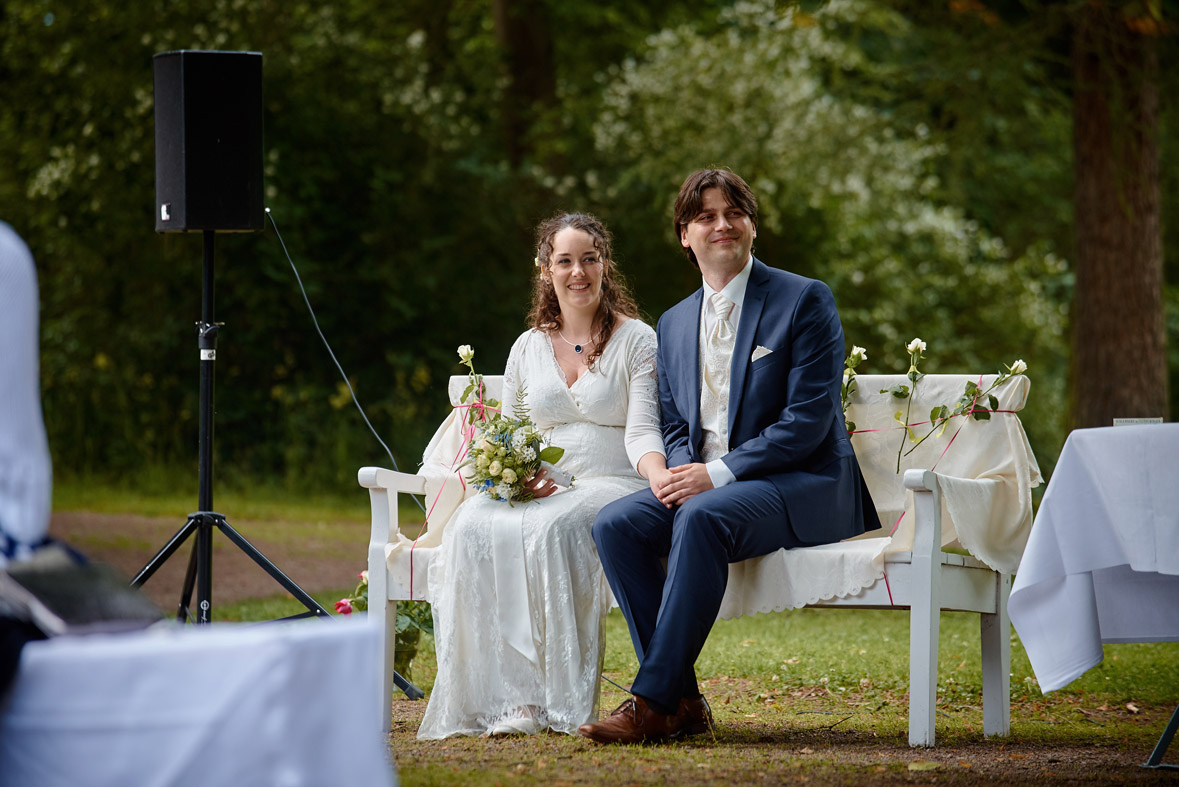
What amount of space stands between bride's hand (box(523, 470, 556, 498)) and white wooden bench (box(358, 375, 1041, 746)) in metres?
0.35

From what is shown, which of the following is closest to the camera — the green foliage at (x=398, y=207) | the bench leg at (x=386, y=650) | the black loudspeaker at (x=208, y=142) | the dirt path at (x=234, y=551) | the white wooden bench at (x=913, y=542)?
the white wooden bench at (x=913, y=542)

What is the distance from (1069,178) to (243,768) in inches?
579

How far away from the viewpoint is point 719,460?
3.52 m

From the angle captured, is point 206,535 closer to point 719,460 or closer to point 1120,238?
point 719,460

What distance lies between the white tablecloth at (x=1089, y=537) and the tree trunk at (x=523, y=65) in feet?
34.0

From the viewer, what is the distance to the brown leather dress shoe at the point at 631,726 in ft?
10.4

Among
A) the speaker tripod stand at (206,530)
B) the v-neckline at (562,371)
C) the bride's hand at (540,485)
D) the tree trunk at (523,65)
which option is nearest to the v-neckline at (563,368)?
the v-neckline at (562,371)

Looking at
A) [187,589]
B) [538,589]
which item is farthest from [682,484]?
[187,589]

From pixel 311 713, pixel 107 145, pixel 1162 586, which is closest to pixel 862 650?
pixel 1162 586

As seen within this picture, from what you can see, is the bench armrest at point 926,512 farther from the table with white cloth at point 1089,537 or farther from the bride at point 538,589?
the bride at point 538,589

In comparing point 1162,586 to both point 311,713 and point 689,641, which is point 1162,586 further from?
point 311,713

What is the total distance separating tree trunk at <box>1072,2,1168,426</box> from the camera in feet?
25.7

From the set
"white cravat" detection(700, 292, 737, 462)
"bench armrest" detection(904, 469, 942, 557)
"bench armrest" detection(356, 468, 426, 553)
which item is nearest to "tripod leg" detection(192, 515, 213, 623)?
"bench armrest" detection(356, 468, 426, 553)

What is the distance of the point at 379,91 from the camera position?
1193 centimetres
